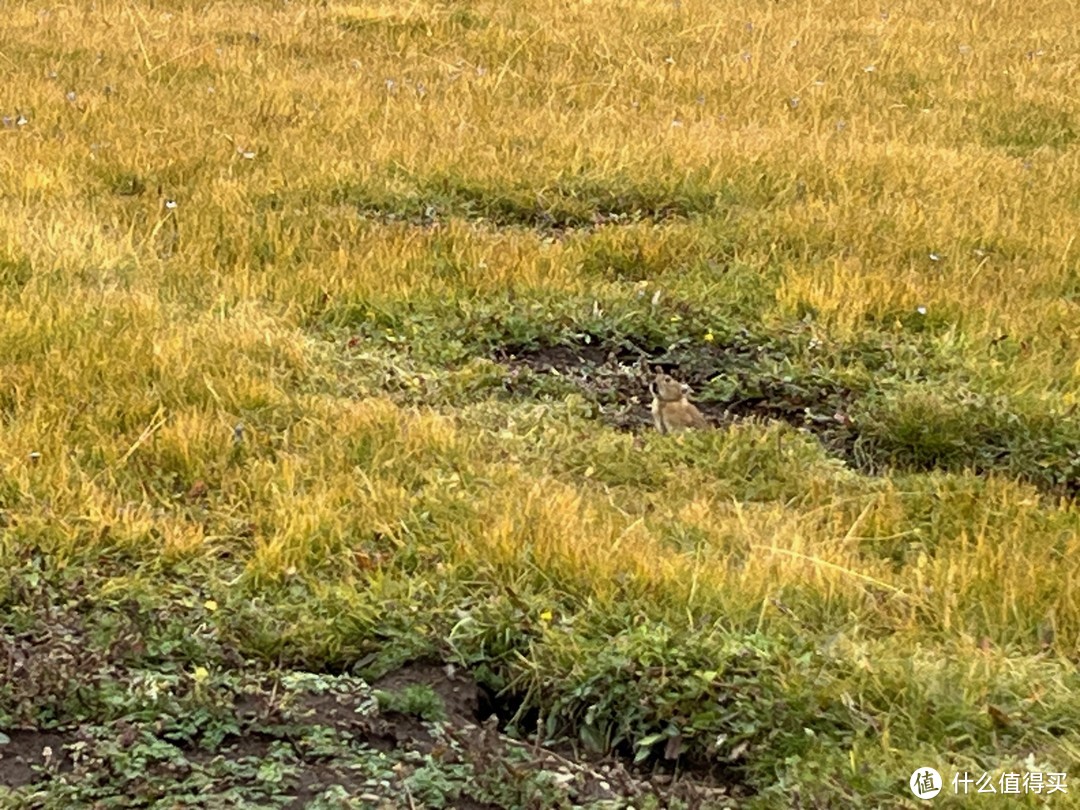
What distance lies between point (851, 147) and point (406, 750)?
549 cm

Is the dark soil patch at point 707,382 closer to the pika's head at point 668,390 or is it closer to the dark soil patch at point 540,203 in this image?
the pika's head at point 668,390

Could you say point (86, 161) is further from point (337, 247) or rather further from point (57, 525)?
point (57, 525)

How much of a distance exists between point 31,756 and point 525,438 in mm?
1964

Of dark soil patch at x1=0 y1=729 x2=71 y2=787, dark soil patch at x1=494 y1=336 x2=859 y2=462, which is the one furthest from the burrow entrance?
dark soil patch at x1=0 y1=729 x2=71 y2=787

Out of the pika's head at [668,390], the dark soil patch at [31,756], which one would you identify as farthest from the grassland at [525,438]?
the pika's head at [668,390]

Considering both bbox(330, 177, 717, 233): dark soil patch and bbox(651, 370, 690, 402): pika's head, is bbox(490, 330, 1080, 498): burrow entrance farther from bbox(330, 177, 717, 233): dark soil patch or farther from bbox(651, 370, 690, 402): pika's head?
bbox(330, 177, 717, 233): dark soil patch

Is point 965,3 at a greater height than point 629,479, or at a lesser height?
greater

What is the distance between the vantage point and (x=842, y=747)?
2.91 m

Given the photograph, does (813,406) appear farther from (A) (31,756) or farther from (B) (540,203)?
(A) (31,756)

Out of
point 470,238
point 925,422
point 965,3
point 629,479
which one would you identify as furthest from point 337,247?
point 965,3

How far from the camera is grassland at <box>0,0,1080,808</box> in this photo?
298 cm

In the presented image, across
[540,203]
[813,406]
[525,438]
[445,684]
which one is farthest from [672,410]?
[540,203]

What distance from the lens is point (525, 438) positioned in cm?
438

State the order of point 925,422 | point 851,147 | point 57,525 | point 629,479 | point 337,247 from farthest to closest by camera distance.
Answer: point 851,147 < point 337,247 < point 925,422 < point 629,479 < point 57,525
